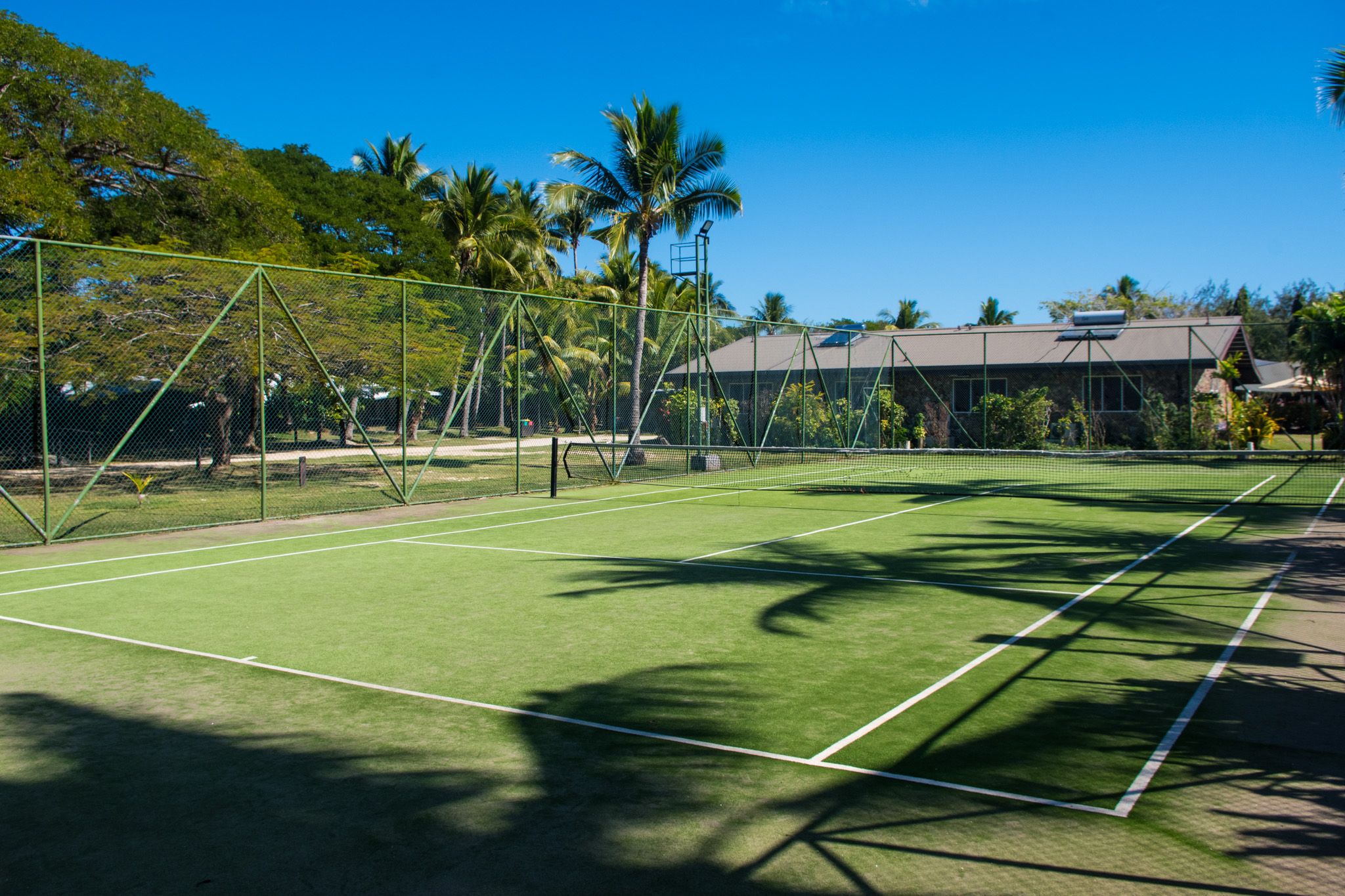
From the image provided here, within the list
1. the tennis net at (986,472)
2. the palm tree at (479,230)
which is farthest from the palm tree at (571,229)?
the tennis net at (986,472)

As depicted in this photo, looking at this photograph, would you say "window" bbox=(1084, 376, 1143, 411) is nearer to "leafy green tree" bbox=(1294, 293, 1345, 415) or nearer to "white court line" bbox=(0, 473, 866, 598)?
"leafy green tree" bbox=(1294, 293, 1345, 415)

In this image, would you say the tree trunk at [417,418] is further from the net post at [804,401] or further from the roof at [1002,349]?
the roof at [1002,349]

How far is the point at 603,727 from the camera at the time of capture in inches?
210

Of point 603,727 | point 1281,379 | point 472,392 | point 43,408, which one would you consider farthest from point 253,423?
point 1281,379

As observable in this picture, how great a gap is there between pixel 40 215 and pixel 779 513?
14.5 m

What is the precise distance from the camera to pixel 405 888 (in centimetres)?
357

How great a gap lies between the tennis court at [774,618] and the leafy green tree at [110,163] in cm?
984

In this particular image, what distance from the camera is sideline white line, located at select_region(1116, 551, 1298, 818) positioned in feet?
14.3

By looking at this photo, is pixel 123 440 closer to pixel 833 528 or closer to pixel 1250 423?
pixel 833 528

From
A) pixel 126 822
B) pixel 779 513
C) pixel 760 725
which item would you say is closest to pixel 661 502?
pixel 779 513

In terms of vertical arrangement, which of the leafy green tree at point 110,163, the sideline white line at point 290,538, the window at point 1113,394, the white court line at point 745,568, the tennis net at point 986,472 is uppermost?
the leafy green tree at point 110,163

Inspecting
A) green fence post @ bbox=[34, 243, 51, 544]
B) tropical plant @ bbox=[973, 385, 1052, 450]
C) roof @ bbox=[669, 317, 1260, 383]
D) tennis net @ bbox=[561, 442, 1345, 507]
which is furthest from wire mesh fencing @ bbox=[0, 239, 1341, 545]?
roof @ bbox=[669, 317, 1260, 383]

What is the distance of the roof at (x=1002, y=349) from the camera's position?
3145cm

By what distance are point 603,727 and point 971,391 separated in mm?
31731
